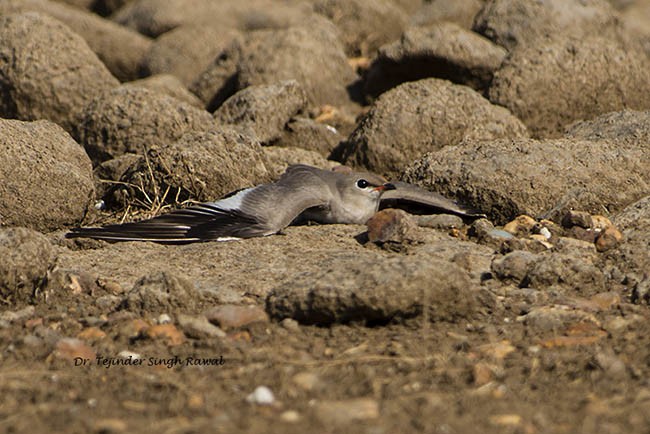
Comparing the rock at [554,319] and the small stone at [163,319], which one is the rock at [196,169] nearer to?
the small stone at [163,319]

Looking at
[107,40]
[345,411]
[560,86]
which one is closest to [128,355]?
[345,411]

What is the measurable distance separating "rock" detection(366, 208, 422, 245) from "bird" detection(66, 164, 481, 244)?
0.57 metres

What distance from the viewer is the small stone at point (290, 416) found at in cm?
386

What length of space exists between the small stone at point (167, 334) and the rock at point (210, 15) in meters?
8.80

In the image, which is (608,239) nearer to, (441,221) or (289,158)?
(441,221)

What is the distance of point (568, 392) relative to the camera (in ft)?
13.7

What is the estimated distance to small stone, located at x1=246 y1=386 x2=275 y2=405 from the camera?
4.05 meters

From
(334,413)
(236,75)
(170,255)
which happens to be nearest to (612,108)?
(236,75)

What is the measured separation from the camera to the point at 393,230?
665 centimetres

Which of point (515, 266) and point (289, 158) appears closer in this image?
point (515, 266)

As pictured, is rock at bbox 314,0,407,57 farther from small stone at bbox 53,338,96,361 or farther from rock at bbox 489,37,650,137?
small stone at bbox 53,338,96,361

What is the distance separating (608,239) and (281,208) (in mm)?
2094

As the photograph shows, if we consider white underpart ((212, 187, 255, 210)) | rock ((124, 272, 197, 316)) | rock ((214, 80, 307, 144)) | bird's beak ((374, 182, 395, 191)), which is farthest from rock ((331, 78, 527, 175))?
rock ((124, 272, 197, 316))

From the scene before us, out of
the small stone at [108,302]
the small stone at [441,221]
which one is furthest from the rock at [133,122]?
the small stone at [108,302]
